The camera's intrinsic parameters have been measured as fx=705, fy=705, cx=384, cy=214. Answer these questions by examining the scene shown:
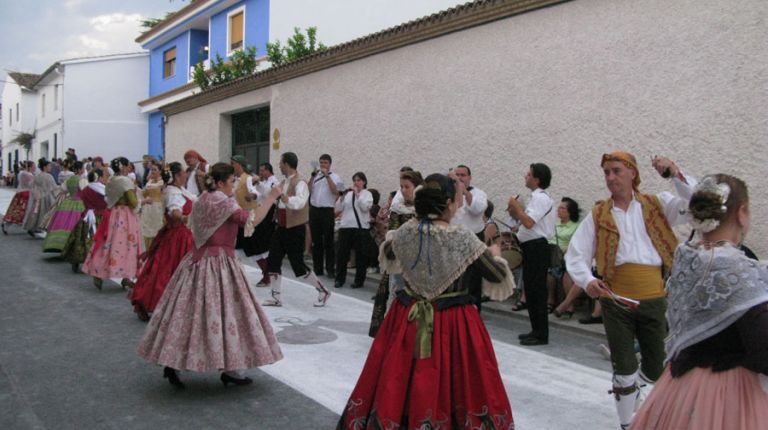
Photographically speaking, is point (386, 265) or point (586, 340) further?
point (586, 340)

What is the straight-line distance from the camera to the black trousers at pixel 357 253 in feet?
34.8

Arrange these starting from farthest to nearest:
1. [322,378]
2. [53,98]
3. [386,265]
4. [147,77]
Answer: [53,98]
[147,77]
[322,378]
[386,265]

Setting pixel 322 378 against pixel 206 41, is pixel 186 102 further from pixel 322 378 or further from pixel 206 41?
pixel 322 378

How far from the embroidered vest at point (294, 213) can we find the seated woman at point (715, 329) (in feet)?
20.4

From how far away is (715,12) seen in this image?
7.77m

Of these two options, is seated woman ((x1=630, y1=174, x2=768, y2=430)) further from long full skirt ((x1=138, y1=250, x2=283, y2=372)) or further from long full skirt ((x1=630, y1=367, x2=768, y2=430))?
long full skirt ((x1=138, y1=250, x2=283, y2=372))

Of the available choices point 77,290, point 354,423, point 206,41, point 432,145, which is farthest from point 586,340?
point 206,41

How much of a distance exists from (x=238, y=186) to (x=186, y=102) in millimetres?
13038

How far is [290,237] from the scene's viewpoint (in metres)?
8.84

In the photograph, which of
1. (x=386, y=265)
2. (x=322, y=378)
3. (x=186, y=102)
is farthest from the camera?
(x=186, y=102)

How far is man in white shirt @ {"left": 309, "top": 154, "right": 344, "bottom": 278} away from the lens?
1112 cm

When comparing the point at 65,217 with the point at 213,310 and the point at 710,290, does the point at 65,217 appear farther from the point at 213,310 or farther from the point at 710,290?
the point at 710,290

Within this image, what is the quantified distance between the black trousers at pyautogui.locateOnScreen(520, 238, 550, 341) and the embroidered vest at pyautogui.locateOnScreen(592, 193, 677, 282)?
2669 millimetres

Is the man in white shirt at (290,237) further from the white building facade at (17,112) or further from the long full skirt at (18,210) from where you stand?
the white building facade at (17,112)
